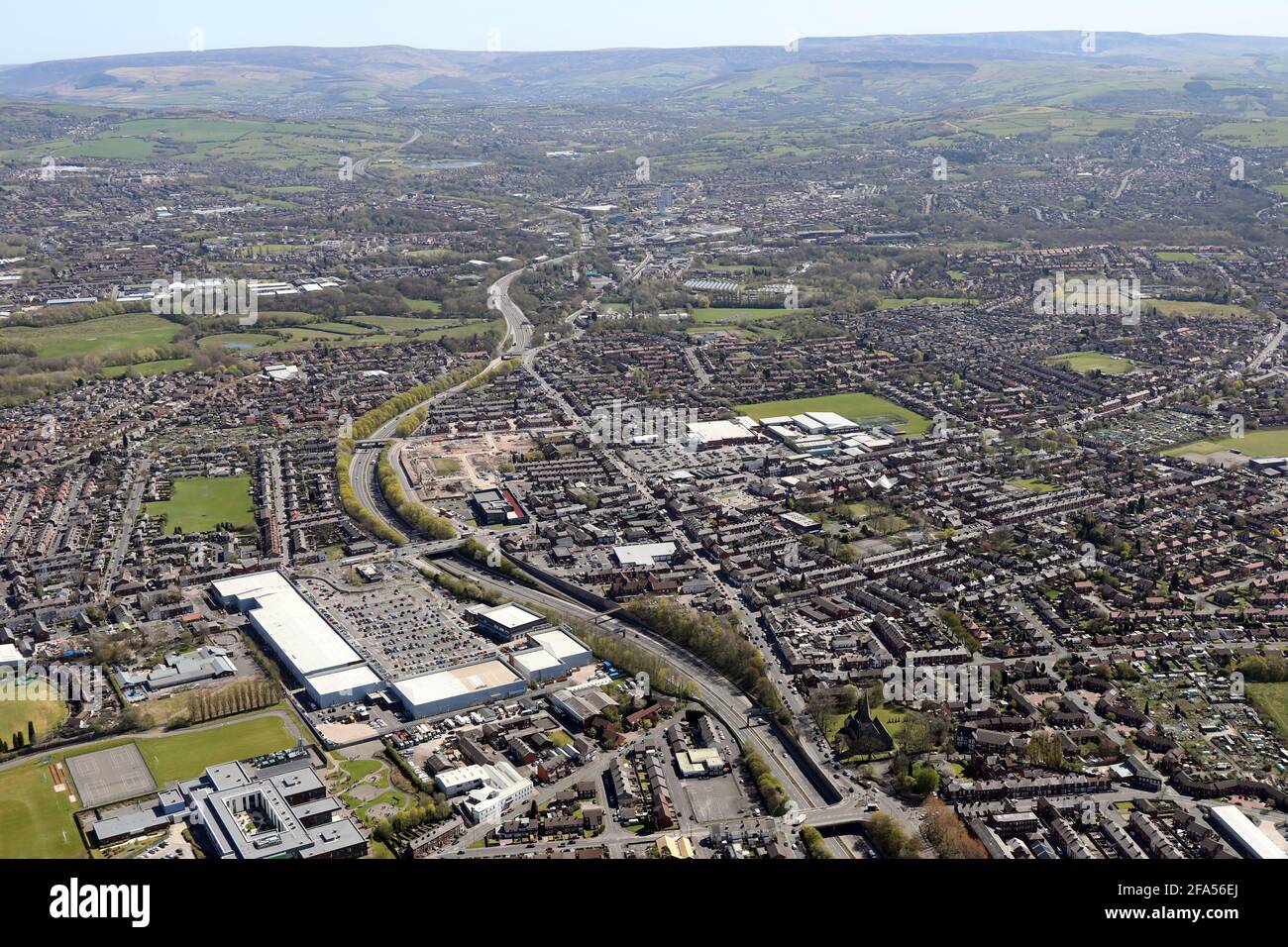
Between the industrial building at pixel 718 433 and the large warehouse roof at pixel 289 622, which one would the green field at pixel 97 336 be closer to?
the industrial building at pixel 718 433

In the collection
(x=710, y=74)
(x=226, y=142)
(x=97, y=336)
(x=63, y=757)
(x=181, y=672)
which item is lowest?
(x=63, y=757)

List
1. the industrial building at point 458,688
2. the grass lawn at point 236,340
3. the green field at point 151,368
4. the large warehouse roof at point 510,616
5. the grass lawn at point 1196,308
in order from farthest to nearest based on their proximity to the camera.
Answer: the grass lawn at point 1196,308 < the grass lawn at point 236,340 < the green field at point 151,368 < the large warehouse roof at point 510,616 < the industrial building at point 458,688

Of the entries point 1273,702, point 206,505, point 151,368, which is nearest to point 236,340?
point 151,368

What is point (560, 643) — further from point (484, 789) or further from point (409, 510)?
point (409, 510)

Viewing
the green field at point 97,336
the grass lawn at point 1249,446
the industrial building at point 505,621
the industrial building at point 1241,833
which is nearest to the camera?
the industrial building at point 1241,833

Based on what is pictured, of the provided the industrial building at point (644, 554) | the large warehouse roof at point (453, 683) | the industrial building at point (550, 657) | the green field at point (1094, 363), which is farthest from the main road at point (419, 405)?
the green field at point (1094, 363)
